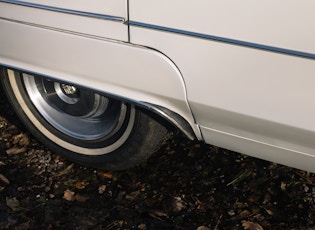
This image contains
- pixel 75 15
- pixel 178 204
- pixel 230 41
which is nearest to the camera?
pixel 230 41

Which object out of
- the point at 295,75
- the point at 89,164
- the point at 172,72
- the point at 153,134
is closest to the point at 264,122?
the point at 295,75

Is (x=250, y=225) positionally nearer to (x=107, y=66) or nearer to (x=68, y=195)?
(x=68, y=195)

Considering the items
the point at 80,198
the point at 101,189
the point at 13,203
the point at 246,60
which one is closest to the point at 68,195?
the point at 80,198

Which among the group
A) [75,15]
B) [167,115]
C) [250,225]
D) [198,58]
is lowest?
[250,225]

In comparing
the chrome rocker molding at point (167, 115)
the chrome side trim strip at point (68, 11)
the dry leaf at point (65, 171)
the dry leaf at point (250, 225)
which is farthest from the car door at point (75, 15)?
the dry leaf at point (250, 225)

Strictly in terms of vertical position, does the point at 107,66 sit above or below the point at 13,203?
above

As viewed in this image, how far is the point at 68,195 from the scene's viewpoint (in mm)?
2885

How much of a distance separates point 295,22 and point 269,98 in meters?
0.35

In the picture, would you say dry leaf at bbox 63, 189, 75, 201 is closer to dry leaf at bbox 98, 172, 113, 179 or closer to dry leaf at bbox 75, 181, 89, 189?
dry leaf at bbox 75, 181, 89, 189

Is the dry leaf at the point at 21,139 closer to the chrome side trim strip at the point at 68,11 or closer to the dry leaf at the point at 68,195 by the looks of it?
the dry leaf at the point at 68,195

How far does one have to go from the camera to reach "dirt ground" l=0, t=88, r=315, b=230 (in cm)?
269

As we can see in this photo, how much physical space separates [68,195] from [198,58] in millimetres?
1340

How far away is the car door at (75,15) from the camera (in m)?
2.09

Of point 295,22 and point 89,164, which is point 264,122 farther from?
point 89,164
